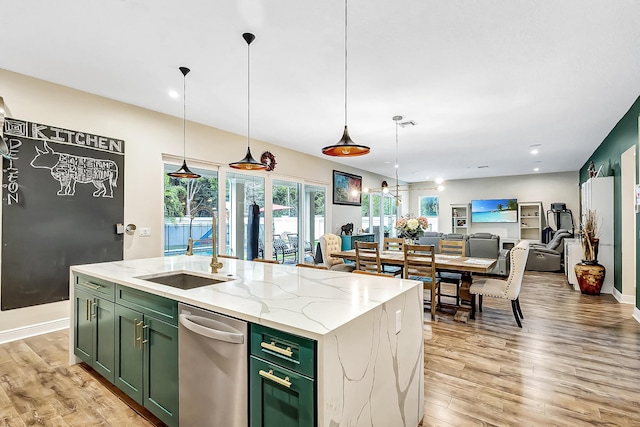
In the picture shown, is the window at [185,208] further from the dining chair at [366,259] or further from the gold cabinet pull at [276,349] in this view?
the gold cabinet pull at [276,349]

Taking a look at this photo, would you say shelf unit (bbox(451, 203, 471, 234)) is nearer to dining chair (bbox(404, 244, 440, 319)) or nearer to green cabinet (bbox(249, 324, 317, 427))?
dining chair (bbox(404, 244, 440, 319))

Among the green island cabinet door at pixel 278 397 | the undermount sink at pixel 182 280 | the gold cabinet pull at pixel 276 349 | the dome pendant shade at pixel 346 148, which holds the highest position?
the dome pendant shade at pixel 346 148

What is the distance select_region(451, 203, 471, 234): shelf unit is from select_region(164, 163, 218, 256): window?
30.2 ft

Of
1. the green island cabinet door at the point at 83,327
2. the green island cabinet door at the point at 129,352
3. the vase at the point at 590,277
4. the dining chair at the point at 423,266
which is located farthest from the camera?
the vase at the point at 590,277

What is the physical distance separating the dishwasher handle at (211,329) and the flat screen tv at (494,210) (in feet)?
36.7

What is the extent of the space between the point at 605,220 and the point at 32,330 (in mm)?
8255

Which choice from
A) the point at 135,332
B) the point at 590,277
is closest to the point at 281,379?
the point at 135,332

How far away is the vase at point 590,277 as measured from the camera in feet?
17.1

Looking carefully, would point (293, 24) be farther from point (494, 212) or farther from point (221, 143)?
point (494, 212)

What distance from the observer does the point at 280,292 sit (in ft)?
6.13

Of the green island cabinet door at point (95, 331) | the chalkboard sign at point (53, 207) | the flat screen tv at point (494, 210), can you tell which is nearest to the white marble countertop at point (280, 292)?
the green island cabinet door at point (95, 331)

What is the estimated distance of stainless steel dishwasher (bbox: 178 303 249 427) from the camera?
4.83 ft

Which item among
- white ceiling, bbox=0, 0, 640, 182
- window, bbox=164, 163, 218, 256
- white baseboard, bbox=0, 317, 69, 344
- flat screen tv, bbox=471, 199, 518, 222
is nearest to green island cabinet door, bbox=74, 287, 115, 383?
white baseboard, bbox=0, 317, 69, 344

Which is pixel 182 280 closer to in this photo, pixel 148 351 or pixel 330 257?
pixel 148 351
